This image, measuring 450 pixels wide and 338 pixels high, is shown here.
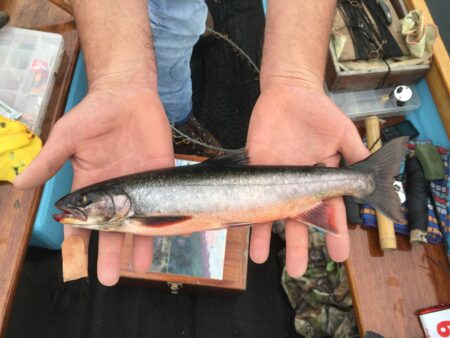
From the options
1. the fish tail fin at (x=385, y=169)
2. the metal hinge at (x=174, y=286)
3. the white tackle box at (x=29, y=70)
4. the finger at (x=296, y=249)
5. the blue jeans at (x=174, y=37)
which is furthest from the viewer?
the metal hinge at (x=174, y=286)

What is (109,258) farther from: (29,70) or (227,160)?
(29,70)

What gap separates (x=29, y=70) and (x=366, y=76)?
10.7 ft

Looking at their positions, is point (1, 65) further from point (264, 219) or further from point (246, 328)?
point (246, 328)

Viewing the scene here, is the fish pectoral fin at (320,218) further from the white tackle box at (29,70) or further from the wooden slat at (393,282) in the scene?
the white tackle box at (29,70)

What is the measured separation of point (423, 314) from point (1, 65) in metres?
4.08

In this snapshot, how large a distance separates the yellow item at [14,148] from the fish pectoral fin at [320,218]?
2104 millimetres

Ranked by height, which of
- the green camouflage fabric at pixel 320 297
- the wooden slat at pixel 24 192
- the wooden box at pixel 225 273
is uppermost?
the wooden slat at pixel 24 192

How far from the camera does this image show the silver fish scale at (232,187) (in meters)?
2.29

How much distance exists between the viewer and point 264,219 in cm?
235

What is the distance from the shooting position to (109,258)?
7.14ft

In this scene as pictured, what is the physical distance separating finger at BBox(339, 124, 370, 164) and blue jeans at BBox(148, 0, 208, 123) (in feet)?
5.00

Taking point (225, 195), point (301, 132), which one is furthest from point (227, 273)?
point (301, 132)

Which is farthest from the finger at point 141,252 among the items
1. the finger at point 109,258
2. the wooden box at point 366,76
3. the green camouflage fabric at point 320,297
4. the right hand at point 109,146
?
the wooden box at point 366,76

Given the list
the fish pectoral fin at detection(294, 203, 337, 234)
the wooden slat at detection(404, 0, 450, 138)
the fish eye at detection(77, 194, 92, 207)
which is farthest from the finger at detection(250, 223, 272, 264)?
the wooden slat at detection(404, 0, 450, 138)
